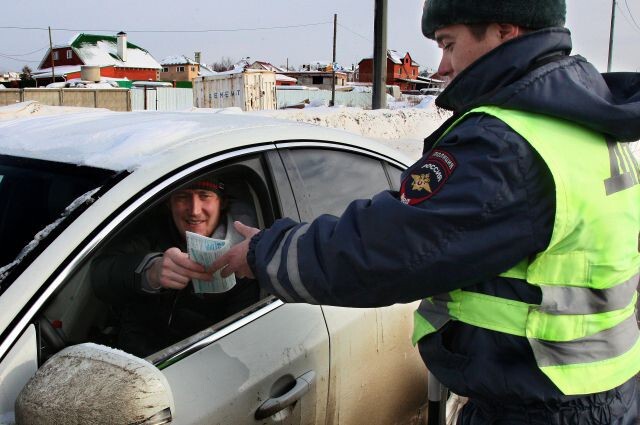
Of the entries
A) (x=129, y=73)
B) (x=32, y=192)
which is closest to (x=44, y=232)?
(x=32, y=192)

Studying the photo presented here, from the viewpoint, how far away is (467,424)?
1626 mm

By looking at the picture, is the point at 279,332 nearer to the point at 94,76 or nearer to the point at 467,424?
the point at 467,424

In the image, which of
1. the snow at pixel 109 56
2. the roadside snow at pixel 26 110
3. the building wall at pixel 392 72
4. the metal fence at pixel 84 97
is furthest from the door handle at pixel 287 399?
the building wall at pixel 392 72

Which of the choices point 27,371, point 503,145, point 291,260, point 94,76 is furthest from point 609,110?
point 94,76

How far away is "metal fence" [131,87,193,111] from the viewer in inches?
1171

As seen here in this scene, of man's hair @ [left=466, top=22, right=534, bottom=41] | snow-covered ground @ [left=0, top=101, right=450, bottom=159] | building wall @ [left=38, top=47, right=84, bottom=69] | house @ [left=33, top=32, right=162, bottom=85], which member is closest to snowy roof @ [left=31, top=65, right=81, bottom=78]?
house @ [left=33, top=32, right=162, bottom=85]

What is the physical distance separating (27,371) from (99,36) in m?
61.9

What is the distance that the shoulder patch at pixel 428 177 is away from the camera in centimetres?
133

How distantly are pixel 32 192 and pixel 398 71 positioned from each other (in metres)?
72.2

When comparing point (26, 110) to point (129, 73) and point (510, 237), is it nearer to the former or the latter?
point (510, 237)

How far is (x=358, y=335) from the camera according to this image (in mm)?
2195

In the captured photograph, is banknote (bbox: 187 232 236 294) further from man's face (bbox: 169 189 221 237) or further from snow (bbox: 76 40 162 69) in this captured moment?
snow (bbox: 76 40 162 69)

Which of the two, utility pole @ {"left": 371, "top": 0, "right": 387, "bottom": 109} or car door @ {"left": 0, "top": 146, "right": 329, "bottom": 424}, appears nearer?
car door @ {"left": 0, "top": 146, "right": 329, "bottom": 424}

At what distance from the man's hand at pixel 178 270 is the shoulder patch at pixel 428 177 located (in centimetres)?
68
